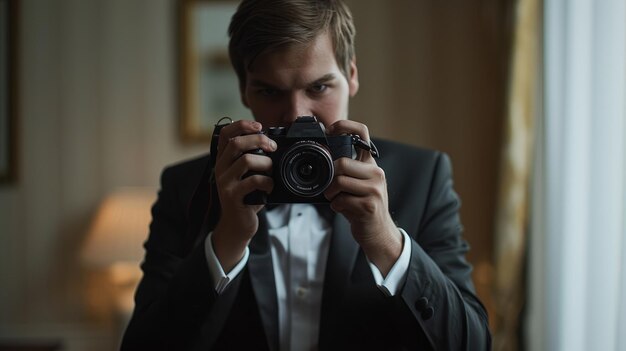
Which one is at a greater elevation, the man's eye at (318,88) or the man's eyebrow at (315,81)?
the man's eyebrow at (315,81)

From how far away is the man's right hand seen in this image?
825 millimetres

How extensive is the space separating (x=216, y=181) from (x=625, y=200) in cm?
70

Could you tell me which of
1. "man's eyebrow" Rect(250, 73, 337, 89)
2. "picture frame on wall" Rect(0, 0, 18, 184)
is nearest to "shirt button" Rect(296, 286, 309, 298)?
"man's eyebrow" Rect(250, 73, 337, 89)

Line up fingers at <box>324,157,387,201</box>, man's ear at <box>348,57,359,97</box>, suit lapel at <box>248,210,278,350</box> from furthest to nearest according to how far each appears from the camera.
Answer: man's ear at <box>348,57,359,97</box> < suit lapel at <box>248,210,278,350</box> < fingers at <box>324,157,387,201</box>

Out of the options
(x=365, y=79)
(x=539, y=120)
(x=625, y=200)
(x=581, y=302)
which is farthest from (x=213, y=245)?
(x=365, y=79)

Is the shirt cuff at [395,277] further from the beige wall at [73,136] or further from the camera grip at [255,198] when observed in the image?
the beige wall at [73,136]

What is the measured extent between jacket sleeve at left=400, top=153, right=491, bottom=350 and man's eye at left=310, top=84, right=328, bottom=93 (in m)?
0.24

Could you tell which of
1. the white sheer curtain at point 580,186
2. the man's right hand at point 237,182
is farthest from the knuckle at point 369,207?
the white sheer curtain at point 580,186

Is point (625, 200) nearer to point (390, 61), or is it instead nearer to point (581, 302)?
point (581, 302)

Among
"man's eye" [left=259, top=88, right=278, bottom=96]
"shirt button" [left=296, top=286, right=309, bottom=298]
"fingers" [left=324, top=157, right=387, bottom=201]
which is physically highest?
"man's eye" [left=259, top=88, right=278, bottom=96]

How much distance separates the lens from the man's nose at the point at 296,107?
3.06 feet

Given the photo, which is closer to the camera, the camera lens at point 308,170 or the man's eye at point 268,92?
the camera lens at point 308,170

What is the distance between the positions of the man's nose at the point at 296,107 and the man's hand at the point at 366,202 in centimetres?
10

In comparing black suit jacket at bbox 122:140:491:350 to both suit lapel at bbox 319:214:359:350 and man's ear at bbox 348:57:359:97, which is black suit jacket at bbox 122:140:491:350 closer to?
suit lapel at bbox 319:214:359:350
